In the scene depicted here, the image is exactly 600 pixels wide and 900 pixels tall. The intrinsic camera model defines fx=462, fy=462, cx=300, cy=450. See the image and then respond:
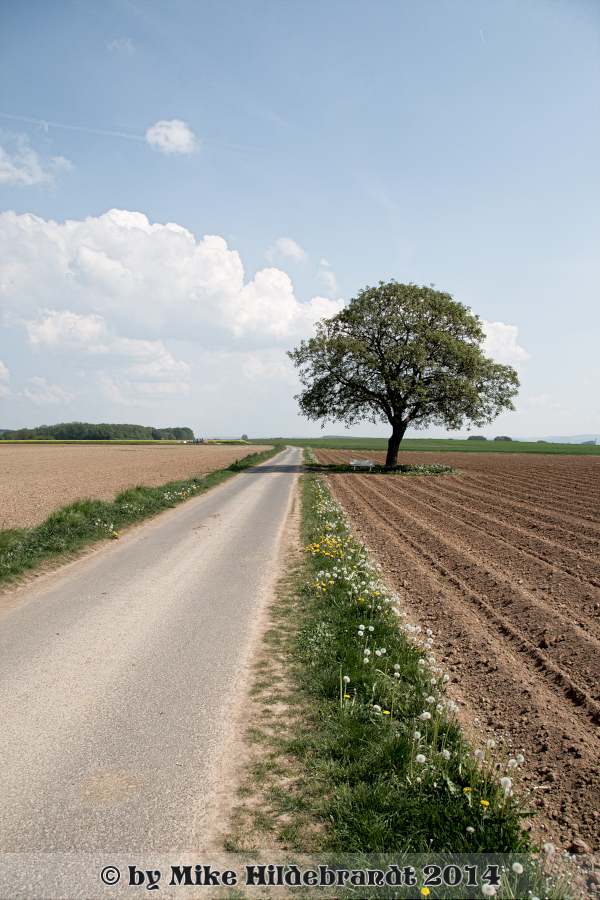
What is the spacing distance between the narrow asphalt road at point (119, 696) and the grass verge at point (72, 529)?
919 mm

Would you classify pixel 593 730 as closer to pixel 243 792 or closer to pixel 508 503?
pixel 243 792

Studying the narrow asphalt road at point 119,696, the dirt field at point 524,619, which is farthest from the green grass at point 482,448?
the narrow asphalt road at point 119,696

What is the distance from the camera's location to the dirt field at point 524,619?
4012 mm

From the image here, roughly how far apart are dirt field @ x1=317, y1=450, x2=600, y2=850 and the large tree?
1736 cm

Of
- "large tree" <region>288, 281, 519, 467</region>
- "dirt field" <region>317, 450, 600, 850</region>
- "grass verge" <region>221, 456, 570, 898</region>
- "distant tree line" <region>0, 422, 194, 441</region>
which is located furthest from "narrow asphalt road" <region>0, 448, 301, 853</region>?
"distant tree line" <region>0, 422, 194, 441</region>

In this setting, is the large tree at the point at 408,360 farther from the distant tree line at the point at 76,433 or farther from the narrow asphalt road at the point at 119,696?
the distant tree line at the point at 76,433

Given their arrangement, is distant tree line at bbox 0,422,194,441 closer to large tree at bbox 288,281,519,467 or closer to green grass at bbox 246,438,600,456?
green grass at bbox 246,438,600,456

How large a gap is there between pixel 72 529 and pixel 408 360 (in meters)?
25.9

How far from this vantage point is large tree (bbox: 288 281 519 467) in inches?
1260

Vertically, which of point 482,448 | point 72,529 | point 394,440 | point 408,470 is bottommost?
point 72,529

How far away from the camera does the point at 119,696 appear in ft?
15.7

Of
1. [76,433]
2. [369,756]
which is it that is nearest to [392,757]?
[369,756]

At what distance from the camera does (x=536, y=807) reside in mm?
3600

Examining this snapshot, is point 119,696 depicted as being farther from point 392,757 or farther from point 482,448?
point 482,448
